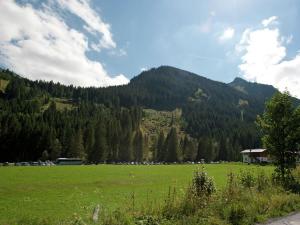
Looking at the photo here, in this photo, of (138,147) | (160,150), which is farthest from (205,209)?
(160,150)

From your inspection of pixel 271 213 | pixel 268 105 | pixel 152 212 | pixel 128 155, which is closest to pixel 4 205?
pixel 152 212

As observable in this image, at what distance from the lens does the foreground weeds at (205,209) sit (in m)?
13.7

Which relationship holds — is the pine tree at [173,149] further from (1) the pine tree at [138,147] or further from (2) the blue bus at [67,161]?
(2) the blue bus at [67,161]

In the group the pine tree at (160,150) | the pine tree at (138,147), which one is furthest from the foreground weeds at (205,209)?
the pine tree at (160,150)

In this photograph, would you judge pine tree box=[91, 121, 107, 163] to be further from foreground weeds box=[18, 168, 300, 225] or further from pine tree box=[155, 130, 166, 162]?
foreground weeds box=[18, 168, 300, 225]

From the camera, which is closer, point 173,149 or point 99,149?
point 99,149

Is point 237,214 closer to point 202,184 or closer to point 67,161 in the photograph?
point 202,184

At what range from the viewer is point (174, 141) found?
173 meters

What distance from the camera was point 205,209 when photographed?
1523 centimetres

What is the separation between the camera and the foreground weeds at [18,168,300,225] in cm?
1372

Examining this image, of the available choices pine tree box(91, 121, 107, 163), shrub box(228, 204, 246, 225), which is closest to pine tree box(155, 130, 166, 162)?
pine tree box(91, 121, 107, 163)

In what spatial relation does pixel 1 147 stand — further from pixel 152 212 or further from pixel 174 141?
pixel 152 212

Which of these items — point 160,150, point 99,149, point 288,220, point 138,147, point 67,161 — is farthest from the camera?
point 160,150

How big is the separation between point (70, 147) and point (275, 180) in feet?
416
